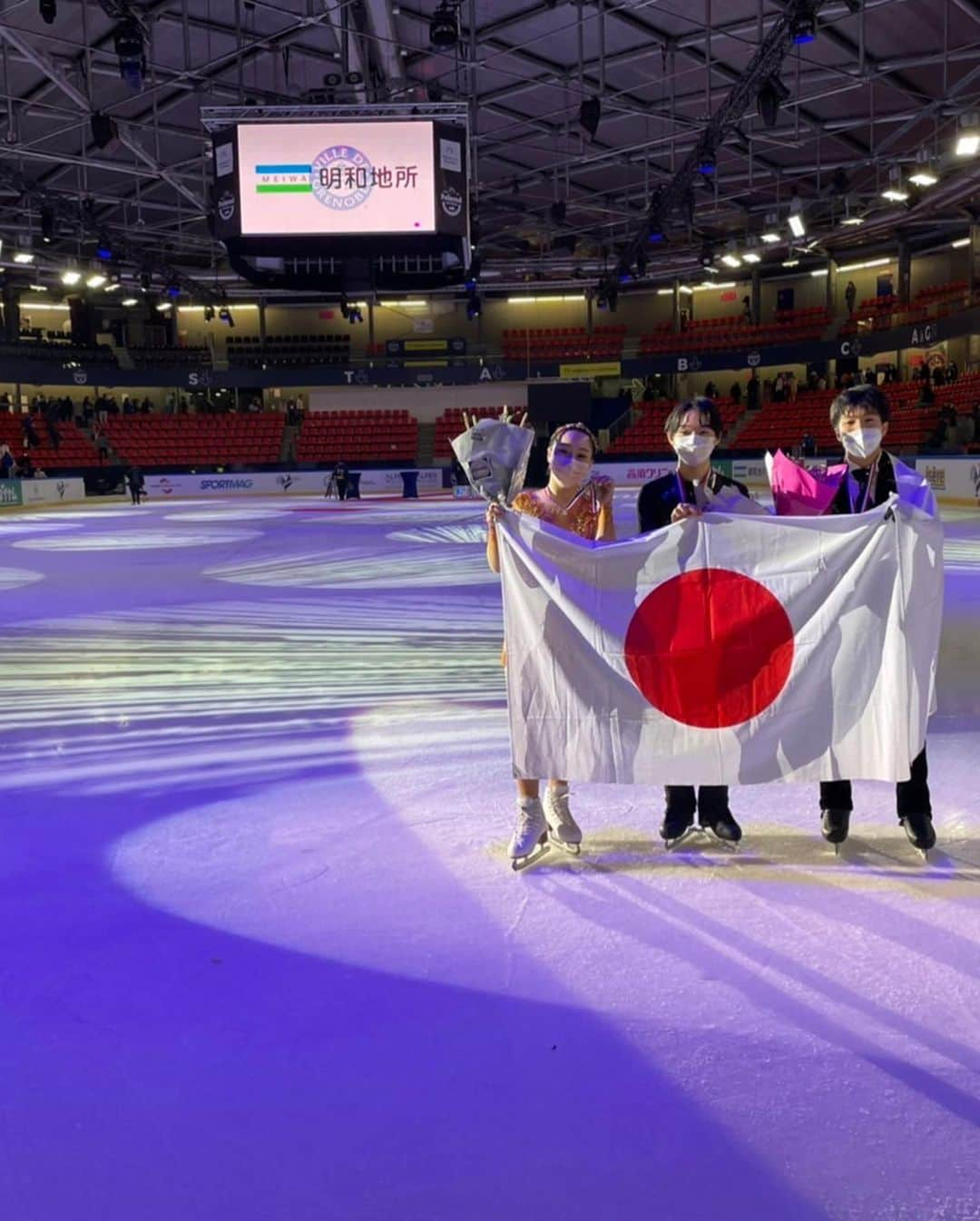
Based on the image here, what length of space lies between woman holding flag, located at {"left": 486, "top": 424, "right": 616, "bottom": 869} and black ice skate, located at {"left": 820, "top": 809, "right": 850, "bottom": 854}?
84cm

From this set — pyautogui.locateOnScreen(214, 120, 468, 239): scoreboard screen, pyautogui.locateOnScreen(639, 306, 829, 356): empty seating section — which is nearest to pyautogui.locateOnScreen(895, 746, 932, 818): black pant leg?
pyautogui.locateOnScreen(214, 120, 468, 239): scoreboard screen

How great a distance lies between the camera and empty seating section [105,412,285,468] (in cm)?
3981

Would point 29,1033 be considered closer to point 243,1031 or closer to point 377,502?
point 243,1031

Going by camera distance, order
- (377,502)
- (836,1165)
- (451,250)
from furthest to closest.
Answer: (377,502) → (451,250) → (836,1165)

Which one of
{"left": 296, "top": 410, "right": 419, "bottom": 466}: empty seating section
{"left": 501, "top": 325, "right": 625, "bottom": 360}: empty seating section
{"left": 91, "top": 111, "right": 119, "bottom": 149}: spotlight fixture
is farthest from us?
{"left": 501, "top": 325, "right": 625, "bottom": 360}: empty seating section

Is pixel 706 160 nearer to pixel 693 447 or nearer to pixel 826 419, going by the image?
pixel 826 419

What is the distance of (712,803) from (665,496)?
1078 millimetres

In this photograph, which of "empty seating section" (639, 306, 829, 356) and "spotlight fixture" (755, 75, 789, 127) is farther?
Result: "empty seating section" (639, 306, 829, 356)

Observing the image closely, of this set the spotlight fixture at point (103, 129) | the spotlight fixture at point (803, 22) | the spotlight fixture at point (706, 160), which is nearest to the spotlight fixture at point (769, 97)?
the spotlight fixture at point (803, 22)

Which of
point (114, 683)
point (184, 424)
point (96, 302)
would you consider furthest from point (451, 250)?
point (96, 302)

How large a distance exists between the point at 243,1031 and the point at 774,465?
8.31 feet

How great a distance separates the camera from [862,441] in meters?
3.34

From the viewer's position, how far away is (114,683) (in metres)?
6.33

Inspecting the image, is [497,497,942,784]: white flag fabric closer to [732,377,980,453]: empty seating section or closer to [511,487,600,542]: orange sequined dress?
[511,487,600,542]: orange sequined dress
